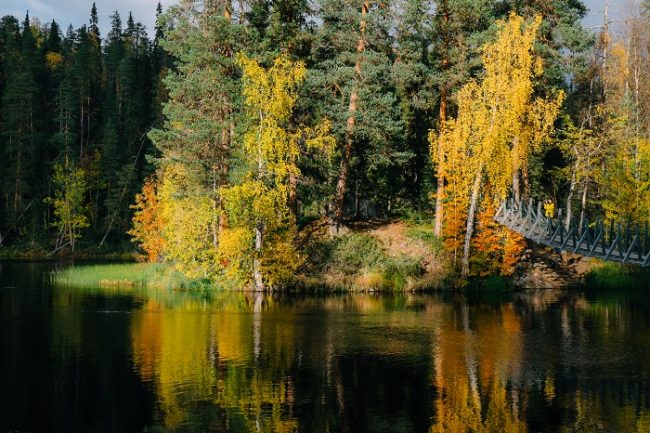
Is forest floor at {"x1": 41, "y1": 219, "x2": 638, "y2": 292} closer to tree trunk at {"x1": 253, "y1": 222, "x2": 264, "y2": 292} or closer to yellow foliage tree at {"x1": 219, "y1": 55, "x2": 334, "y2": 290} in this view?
tree trunk at {"x1": 253, "y1": 222, "x2": 264, "y2": 292}

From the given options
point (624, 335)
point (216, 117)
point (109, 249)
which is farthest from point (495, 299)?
point (109, 249)

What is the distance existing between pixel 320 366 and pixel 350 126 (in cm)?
2249

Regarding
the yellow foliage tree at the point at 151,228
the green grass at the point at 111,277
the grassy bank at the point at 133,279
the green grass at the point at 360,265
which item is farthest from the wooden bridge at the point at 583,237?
the yellow foliage tree at the point at 151,228

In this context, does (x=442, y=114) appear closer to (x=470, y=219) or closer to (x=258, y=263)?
(x=470, y=219)

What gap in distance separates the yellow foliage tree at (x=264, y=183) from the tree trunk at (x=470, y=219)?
8.01 metres

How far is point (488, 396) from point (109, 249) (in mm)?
57036

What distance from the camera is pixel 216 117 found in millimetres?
38812

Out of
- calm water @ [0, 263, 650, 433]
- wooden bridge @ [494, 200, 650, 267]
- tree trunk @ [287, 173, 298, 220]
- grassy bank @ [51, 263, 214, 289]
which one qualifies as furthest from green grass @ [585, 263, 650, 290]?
grassy bank @ [51, 263, 214, 289]

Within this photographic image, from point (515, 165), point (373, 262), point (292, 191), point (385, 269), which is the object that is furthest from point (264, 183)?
point (515, 165)

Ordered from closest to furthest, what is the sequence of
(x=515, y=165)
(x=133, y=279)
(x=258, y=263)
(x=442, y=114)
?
1. (x=258, y=263)
2. (x=515, y=165)
3. (x=133, y=279)
4. (x=442, y=114)

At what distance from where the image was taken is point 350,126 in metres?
40.1

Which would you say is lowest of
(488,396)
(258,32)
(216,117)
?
(488,396)

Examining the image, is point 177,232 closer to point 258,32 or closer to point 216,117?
point 216,117

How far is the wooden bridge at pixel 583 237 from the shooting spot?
81.5 feet
